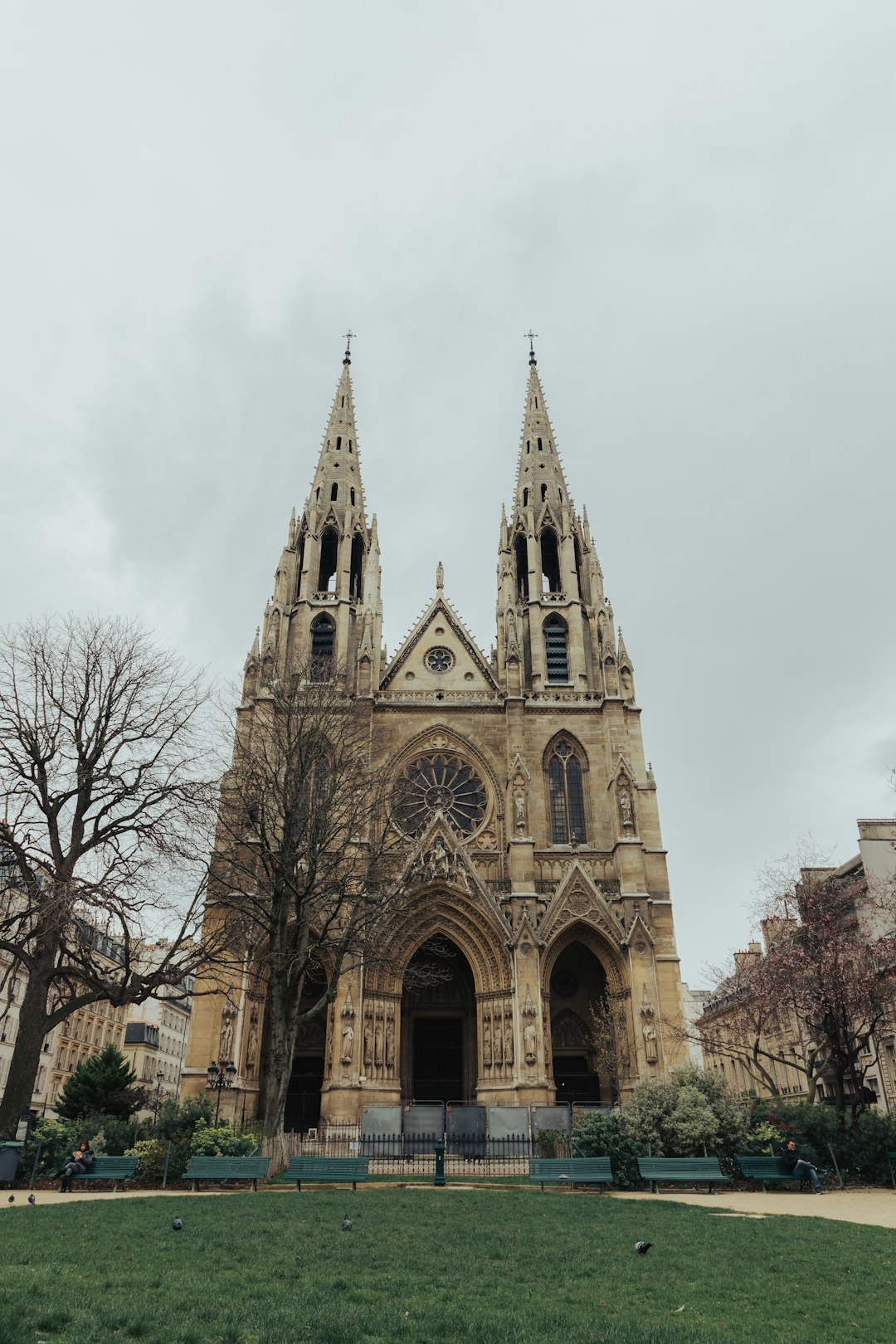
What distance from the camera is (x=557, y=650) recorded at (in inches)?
1453

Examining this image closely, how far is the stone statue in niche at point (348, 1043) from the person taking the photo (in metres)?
26.8

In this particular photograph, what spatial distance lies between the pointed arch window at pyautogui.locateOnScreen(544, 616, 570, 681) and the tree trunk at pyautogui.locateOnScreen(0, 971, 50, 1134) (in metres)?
22.6

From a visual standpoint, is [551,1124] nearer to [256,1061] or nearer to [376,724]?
[256,1061]

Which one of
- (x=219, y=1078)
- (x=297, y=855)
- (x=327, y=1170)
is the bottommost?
(x=327, y=1170)

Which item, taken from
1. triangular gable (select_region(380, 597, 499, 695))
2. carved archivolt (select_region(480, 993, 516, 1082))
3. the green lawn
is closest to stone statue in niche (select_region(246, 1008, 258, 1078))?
carved archivolt (select_region(480, 993, 516, 1082))

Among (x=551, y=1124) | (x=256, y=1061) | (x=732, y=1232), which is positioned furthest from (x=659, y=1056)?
(x=732, y=1232)

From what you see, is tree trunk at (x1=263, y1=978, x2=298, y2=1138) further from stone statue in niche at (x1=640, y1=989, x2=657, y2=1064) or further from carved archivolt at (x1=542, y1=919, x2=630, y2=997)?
stone statue in niche at (x1=640, y1=989, x2=657, y2=1064)

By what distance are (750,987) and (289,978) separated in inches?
511

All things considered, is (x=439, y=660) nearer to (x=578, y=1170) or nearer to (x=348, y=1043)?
(x=348, y=1043)

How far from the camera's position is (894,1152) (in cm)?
1827

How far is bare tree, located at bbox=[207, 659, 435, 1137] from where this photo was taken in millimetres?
19688

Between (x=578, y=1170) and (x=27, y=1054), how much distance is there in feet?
35.9

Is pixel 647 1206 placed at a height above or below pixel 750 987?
below

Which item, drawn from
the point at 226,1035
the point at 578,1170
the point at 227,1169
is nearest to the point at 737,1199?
the point at 578,1170
